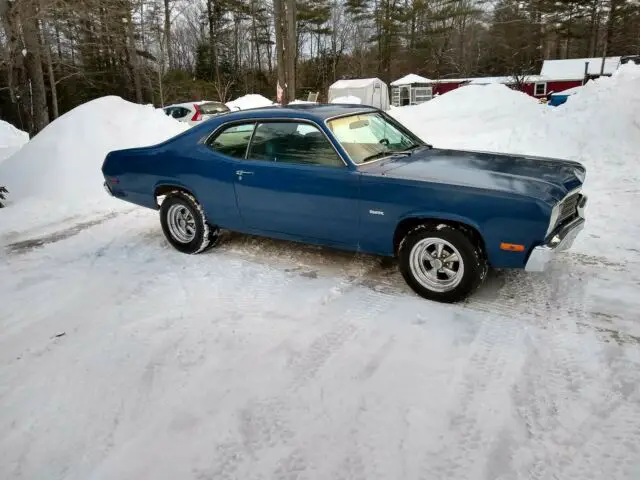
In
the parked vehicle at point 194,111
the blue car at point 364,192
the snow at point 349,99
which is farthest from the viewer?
the snow at point 349,99

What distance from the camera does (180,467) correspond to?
87.7 inches

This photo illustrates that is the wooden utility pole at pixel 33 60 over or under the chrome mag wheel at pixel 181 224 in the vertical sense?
over

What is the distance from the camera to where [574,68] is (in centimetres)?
4012

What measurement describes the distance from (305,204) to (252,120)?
109cm

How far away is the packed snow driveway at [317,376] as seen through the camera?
2256mm

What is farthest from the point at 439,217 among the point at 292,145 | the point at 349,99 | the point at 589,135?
the point at 349,99

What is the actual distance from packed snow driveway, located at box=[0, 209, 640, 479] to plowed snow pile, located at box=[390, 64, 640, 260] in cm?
128

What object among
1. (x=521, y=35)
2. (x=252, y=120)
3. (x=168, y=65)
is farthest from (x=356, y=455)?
(x=521, y=35)

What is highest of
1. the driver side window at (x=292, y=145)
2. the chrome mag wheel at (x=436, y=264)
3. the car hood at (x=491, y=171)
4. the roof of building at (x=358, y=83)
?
the roof of building at (x=358, y=83)

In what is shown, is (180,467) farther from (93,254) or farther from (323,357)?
(93,254)

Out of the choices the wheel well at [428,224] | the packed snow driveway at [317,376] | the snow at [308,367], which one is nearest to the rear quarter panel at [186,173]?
the snow at [308,367]

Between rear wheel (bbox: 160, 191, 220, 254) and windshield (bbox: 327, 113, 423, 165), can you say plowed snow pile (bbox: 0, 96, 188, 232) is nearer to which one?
rear wheel (bbox: 160, 191, 220, 254)

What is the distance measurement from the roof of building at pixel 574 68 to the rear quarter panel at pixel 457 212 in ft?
141

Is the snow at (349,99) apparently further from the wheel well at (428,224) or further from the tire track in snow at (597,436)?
the tire track in snow at (597,436)
